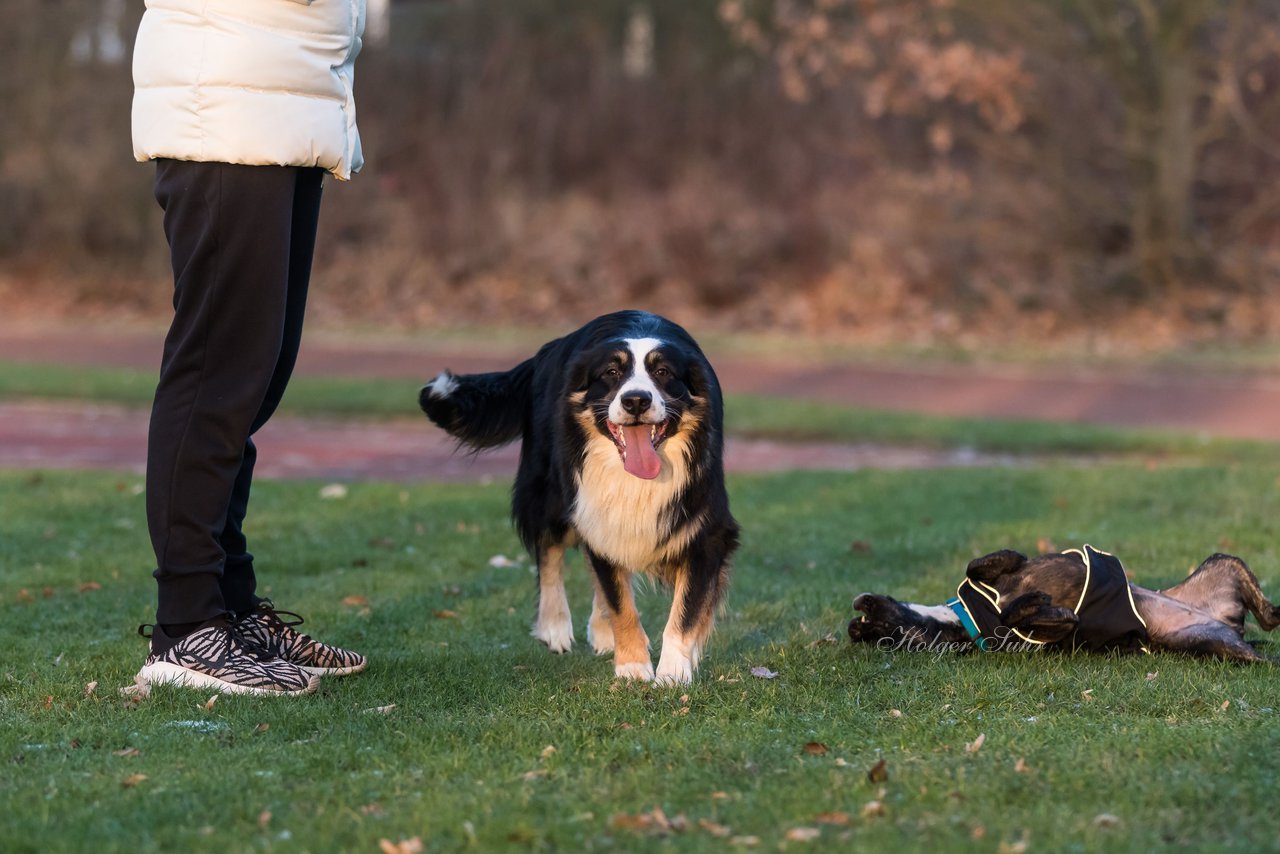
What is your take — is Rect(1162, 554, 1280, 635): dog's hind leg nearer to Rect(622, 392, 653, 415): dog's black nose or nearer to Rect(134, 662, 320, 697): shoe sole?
Rect(622, 392, 653, 415): dog's black nose

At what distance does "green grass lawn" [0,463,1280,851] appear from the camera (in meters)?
3.47

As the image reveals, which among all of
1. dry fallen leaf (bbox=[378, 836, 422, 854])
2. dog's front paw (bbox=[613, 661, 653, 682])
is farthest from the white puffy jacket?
dry fallen leaf (bbox=[378, 836, 422, 854])

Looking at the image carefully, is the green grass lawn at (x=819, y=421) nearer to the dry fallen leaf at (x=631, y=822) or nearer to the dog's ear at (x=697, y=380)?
the dog's ear at (x=697, y=380)

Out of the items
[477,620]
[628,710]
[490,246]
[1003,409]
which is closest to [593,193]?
[490,246]

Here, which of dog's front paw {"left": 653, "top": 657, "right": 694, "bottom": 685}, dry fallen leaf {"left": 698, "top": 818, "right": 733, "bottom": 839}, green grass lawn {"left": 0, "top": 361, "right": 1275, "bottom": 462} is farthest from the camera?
green grass lawn {"left": 0, "top": 361, "right": 1275, "bottom": 462}

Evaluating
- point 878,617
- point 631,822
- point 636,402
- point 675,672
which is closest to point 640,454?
point 636,402

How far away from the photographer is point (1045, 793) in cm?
366

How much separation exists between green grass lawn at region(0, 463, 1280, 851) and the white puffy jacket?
161cm

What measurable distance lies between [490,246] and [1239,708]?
63.4ft

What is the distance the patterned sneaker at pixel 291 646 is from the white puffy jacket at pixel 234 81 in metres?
1.46

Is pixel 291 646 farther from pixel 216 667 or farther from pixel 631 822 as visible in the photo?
pixel 631 822

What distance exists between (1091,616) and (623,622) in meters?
1.54

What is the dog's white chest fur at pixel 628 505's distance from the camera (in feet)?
16.0

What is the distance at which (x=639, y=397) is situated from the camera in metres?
4.70
